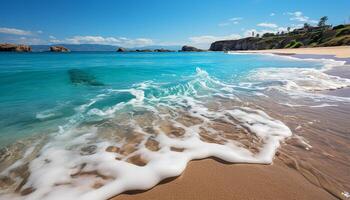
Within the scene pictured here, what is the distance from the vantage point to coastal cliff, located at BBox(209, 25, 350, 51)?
66.3 m

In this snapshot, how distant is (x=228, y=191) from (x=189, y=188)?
1.70 feet

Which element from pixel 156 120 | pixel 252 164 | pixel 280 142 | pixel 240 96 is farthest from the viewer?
pixel 240 96

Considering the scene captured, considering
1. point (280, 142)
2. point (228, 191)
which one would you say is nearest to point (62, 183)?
point (228, 191)

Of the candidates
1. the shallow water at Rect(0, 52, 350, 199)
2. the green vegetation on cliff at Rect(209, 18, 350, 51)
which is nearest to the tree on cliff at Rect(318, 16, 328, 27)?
the green vegetation on cliff at Rect(209, 18, 350, 51)

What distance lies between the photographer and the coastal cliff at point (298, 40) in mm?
66275

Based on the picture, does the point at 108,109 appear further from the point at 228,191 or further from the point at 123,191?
the point at 228,191

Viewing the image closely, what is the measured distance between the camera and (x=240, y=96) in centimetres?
817

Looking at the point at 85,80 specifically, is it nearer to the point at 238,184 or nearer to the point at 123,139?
the point at 123,139

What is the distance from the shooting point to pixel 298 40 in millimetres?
93500

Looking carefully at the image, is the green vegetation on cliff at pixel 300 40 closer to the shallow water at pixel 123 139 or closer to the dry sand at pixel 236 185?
the shallow water at pixel 123 139

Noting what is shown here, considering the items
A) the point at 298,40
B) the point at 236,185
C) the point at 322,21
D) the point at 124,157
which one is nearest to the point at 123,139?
the point at 124,157

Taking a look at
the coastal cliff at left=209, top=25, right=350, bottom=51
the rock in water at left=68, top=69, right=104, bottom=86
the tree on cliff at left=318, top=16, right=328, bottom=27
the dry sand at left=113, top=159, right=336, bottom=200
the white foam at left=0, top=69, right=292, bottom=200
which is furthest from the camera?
the tree on cliff at left=318, top=16, right=328, bottom=27

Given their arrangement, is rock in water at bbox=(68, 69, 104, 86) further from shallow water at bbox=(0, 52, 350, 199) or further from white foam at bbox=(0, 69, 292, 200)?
white foam at bbox=(0, 69, 292, 200)

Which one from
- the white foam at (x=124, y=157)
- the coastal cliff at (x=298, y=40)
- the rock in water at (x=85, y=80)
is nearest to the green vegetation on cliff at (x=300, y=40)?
the coastal cliff at (x=298, y=40)
